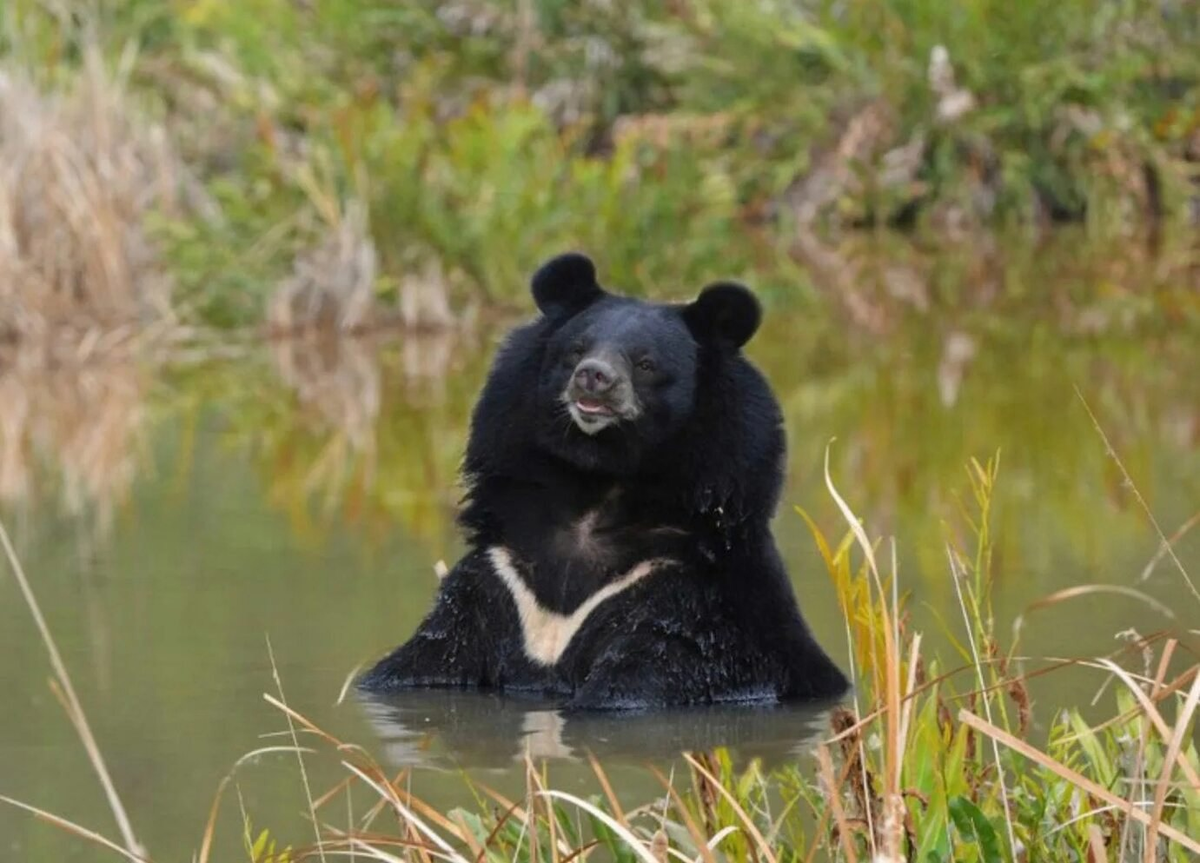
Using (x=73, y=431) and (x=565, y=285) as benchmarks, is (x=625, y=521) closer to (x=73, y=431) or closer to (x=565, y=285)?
(x=565, y=285)

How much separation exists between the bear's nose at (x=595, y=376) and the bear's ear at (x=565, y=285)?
367 millimetres

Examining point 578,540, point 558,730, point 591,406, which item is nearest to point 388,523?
point 578,540

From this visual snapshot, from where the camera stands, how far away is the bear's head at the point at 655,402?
5543 mm

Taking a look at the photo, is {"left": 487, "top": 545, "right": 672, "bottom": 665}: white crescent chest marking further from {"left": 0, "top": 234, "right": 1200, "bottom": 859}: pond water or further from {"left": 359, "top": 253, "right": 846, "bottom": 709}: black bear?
{"left": 0, "top": 234, "right": 1200, "bottom": 859}: pond water

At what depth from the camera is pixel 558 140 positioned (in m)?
15.8

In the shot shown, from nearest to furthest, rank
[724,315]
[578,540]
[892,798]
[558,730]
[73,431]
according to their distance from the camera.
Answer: [892,798]
[558,730]
[724,315]
[578,540]
[73,431]

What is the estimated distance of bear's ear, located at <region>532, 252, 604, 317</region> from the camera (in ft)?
18.6

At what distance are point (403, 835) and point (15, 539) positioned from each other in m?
4.55

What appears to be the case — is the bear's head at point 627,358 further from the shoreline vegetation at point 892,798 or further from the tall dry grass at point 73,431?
the tall dry grass at point 73,431

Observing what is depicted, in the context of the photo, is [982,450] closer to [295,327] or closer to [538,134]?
[295,327]

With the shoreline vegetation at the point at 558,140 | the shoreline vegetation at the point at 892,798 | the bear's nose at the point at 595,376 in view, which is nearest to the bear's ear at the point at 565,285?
the bear's nose at the point at 595,376

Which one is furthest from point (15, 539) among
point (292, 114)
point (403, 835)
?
point (292, 114)

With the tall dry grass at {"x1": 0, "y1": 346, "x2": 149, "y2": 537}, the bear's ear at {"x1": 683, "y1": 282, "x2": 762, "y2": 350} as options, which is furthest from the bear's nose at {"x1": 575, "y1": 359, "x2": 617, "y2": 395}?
the tall dry grass at {"x1": 0, "y1": 346, "x2": 149, "y2": 537}

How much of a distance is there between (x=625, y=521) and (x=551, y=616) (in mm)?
268
